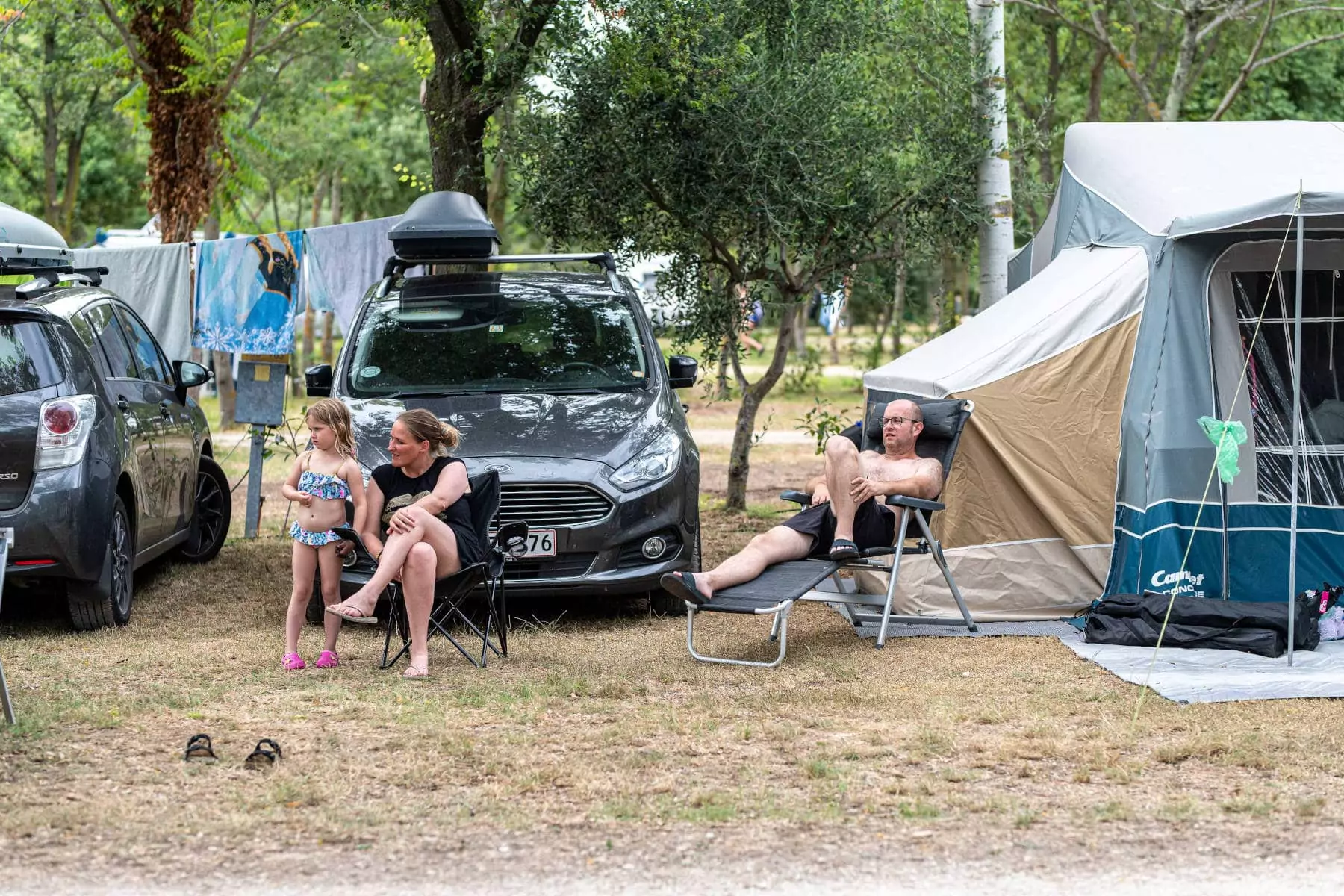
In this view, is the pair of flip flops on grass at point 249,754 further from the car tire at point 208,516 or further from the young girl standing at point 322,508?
the car tire at point 208,516

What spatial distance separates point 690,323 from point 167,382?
3.97 m

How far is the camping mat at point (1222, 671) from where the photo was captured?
19.8 feet

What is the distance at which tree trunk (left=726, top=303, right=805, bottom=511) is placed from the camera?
11867 mm

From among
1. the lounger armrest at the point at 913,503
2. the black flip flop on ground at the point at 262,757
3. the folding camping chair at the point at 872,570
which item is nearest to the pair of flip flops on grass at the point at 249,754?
the black flip flop on ground at the point at 262,757

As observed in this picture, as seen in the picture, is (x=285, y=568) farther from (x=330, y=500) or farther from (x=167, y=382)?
(x=330, y=500)

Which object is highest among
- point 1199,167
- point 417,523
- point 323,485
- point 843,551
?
point 1199,167

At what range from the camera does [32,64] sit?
77.3 feet

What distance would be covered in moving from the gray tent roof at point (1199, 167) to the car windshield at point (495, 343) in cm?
269

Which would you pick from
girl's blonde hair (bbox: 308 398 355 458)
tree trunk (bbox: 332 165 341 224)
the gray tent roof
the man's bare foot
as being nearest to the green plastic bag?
the gray tent roof

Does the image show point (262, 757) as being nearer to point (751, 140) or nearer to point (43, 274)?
point (43, 274)

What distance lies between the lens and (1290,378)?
7.77m

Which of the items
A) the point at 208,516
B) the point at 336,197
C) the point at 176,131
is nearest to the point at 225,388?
the point at 176,131

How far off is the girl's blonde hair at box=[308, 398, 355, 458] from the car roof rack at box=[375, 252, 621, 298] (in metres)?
2.20

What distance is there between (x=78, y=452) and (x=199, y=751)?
98.1 inches
